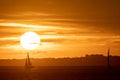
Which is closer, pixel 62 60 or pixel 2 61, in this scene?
pixel 2 61

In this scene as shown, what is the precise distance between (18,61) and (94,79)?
10615 centimetres

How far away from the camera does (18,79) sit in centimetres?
5928

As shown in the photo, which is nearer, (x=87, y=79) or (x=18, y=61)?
(x=87, y=79)

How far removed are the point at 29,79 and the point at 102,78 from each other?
8.01 m

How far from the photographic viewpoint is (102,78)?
58812 mm

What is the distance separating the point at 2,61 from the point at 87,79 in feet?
320

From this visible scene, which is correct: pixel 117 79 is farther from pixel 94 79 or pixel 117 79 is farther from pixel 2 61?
pixel 2 61

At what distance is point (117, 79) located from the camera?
57.0 metres

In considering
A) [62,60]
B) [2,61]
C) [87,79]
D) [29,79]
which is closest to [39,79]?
[29,79]

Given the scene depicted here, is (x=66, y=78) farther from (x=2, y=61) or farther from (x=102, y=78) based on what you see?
(x=2, y=61)

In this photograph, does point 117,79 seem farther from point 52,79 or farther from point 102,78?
point 52,79

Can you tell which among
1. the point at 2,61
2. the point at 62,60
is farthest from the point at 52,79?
the point at 62,60

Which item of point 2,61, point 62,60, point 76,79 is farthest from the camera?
point 62,60

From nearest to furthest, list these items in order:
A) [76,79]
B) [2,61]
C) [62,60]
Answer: [76,79]
[2,61]
[62,60]
